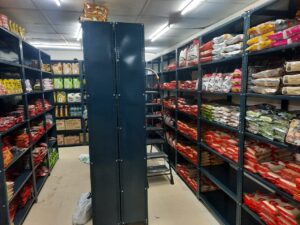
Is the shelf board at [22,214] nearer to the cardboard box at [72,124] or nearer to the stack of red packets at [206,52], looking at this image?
the stack of red packets at [206,52]

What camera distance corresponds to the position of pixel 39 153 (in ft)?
12.0

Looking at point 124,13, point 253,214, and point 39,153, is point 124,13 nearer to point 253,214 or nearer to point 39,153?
point 39,153

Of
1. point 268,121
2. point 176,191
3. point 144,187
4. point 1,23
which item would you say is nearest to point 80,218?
point 144,187

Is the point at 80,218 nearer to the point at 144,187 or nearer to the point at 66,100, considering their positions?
the point at 144,187

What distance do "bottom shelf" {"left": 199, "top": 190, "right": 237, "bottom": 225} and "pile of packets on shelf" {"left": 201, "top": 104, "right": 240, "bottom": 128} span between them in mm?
1154

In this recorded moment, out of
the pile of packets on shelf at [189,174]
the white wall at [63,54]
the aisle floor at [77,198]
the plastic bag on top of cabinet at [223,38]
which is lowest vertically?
the aisle floor at [77,198]

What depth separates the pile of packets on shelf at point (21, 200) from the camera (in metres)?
2.69

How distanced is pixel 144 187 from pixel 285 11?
7.65ft

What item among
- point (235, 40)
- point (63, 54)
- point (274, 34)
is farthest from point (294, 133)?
point (63, 54)

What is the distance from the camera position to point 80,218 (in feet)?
8.72

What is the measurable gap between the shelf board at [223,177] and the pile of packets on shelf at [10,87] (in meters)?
2.70

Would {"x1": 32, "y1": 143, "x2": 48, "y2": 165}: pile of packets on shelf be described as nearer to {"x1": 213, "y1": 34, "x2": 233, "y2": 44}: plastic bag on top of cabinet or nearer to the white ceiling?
the white ceiling

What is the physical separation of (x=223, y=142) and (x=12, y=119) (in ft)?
8.55

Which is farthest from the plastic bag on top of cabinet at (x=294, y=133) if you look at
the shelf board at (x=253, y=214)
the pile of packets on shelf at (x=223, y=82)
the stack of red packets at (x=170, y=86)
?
the stack of red packets at (x=170, y=86)
